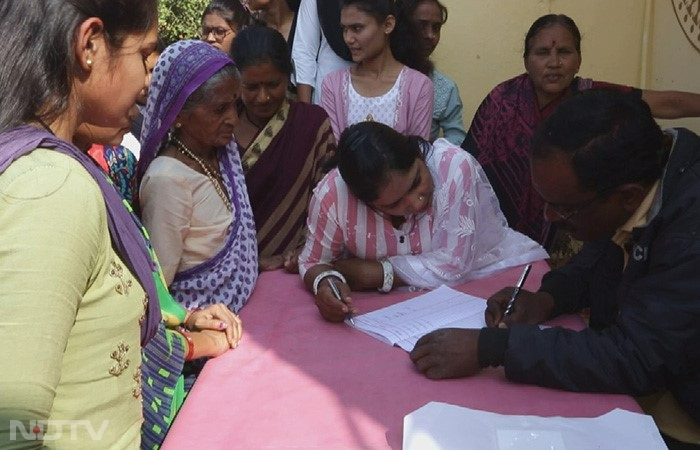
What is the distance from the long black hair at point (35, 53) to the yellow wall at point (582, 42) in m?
3.61

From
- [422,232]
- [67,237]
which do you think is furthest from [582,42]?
[67,237]

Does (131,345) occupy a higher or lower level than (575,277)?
higher

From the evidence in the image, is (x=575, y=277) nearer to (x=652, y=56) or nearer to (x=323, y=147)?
(x=323, y=147)

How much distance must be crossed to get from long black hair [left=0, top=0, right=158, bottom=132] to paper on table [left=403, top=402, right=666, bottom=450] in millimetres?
869

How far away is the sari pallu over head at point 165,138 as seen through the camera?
215 centimetres

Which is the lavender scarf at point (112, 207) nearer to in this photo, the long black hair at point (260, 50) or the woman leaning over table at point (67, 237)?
the woman leaning over table at point (67, 237)

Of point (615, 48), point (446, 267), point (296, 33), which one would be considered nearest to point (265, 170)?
point (446, 267)

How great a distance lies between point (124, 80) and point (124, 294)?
34 centimetres

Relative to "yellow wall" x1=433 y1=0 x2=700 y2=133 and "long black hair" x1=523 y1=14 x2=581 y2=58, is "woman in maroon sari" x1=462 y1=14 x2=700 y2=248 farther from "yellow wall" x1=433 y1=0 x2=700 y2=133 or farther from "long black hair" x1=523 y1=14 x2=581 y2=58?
"yellow wall" x1=433 y1=0 x2=700 y2=133

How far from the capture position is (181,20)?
25.1 ft

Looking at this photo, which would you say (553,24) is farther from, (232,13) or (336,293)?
(336,293)

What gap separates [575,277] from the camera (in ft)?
6.56

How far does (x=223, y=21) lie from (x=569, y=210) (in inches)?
111

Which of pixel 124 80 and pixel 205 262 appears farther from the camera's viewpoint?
pixel 205 262
